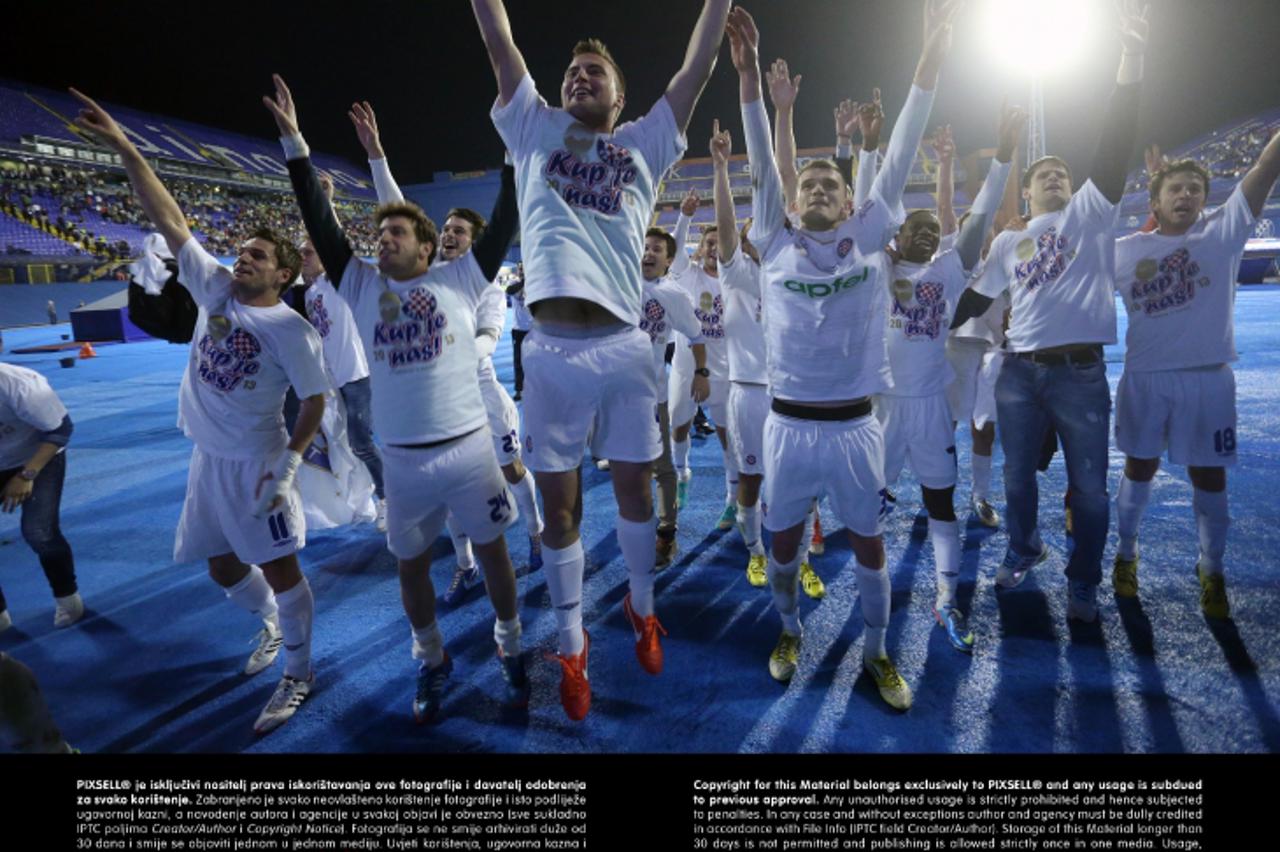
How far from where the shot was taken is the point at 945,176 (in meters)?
4.51

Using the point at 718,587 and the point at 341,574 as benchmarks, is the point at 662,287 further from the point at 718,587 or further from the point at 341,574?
the point at 341,574

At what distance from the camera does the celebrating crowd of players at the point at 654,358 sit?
8.94 ft

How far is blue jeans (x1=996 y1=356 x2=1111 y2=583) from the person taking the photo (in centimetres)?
335

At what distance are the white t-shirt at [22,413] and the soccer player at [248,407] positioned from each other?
1565 mm

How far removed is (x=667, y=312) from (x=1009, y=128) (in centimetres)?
235

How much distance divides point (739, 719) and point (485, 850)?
1.24 metres

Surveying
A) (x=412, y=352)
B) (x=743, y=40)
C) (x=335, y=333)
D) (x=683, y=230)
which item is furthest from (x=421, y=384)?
(x=683, y=230)

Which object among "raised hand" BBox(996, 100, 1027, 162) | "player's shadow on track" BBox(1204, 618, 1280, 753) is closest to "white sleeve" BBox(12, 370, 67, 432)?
"raised hand" BBox(996, 100, 1027, 162)

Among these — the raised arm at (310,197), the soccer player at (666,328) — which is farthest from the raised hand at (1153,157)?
the raised arm at (310,197)

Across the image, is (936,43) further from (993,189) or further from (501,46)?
(501,46)

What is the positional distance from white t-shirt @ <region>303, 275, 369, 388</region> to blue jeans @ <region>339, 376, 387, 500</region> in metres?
0.08

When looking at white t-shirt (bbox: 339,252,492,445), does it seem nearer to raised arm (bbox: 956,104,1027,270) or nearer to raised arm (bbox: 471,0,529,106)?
raised arm (bbox: 471,0,529,106)

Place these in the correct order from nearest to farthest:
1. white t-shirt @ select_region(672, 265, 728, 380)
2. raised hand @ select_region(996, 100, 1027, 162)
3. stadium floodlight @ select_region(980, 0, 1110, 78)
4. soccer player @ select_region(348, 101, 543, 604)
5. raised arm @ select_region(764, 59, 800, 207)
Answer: raised arm @ select_region(764, 59, 800, 207), raised hand @ select_region(996, 100, 1027, 162), soccer player @ select_region(348, 101, 543, 604), white t-shirt @ select_region(672, 265, 728, 380), stadium floodlight @ select_region(980, 0, 1110, 78)

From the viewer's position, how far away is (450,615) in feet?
13.0
